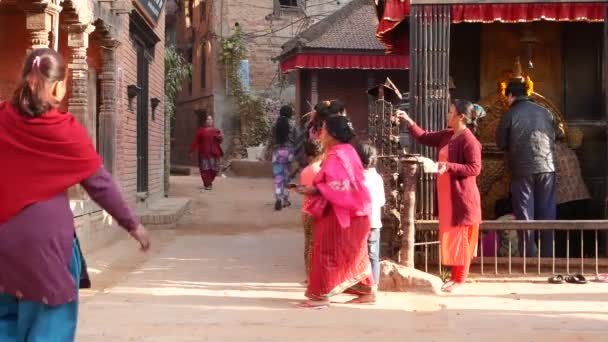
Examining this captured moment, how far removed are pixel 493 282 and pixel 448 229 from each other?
76 centimetres

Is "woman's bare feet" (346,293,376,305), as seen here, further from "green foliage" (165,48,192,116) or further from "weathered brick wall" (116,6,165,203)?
"green foliage" (165,48,192,116)

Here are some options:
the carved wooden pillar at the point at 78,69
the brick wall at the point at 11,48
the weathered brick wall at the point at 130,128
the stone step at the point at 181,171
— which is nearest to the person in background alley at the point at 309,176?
the carved wooden pillar at the point at 78,69

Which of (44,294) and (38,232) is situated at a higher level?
(38,232)

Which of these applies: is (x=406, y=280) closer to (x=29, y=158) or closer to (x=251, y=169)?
(x=29, y=158)

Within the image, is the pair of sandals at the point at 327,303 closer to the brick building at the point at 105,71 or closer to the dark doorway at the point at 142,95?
the brick building at the point at 105,71

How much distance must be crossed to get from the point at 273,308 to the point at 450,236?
1.73 m

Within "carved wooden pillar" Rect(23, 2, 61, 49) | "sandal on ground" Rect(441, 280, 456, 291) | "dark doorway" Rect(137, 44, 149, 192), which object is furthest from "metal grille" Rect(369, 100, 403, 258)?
"dark doorway" Rect(137, 44, 149, 192)

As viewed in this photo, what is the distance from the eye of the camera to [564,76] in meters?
9.39

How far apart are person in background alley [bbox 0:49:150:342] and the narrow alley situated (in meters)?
1.72

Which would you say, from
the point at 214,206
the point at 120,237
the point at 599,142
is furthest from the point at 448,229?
the point at 214,206

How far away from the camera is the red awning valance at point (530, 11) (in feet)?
26.3

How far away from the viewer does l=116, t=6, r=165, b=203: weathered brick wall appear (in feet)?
40.0

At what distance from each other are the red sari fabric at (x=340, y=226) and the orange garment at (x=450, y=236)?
903 millimetres

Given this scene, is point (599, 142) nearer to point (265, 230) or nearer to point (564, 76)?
point (564, 76)
